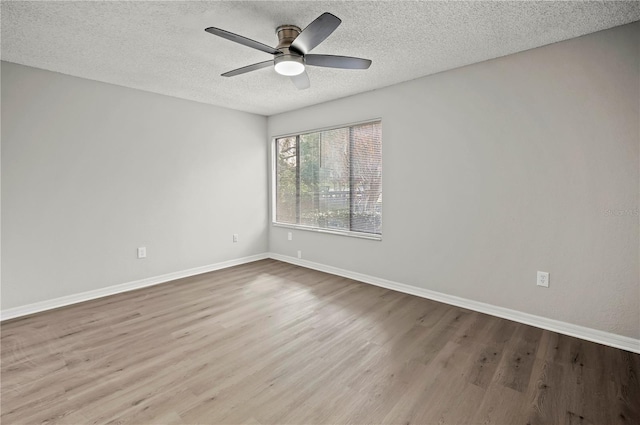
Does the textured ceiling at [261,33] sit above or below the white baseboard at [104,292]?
above

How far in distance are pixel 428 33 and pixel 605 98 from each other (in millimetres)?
1475

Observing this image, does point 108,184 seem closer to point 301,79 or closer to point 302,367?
point 301,79

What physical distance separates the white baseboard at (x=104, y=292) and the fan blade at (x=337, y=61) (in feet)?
10.9

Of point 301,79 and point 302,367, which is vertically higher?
point 301,79

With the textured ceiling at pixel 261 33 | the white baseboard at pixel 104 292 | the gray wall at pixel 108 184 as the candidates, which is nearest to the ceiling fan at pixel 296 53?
the textured ceiling at pixel 261 33

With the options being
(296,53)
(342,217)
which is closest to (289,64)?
(296,53)

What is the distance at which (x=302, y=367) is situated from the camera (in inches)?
84.0

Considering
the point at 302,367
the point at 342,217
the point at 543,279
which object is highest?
the point at 342,217

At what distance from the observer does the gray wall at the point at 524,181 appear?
2346 millimetres

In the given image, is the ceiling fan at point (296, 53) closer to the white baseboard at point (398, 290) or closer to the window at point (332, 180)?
the window at point (332, 180)

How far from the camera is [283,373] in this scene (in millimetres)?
2062

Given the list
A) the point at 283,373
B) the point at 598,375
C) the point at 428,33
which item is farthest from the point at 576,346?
the point at 428,33

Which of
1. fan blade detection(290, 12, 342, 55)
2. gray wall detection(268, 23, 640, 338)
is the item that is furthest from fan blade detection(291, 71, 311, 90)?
gray wall detection(268, 23, 640, 338)

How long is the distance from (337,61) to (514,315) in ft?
9.07
